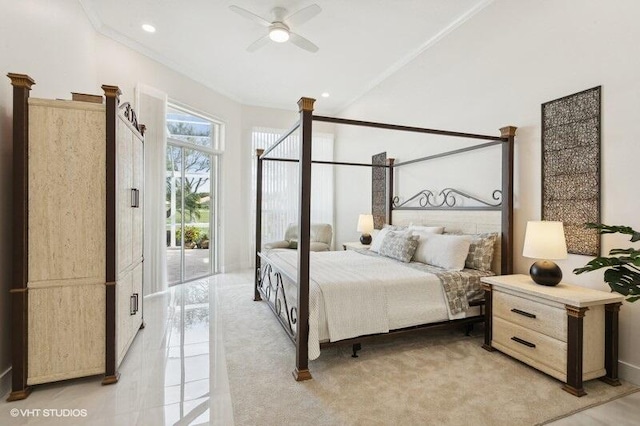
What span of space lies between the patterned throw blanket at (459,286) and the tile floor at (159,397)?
3.41ft

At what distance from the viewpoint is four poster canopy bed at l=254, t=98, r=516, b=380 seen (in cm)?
222

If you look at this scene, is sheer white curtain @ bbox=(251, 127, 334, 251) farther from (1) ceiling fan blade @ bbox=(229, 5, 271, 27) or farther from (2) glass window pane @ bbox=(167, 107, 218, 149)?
(1) ceiling fan blade @ bbox=(229, 5, 271, 27)

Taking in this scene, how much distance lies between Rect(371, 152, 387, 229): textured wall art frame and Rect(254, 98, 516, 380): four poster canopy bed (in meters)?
1.04

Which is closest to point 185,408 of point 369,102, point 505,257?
point 505,257

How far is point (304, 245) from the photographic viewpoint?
7.29 ft

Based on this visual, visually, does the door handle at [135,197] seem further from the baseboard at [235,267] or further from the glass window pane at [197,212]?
the baseboard at [235,267]

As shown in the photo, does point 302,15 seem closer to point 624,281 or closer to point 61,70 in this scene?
point 61,70

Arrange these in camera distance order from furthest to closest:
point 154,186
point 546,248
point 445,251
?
point 154,186
point 445,251
point 546,248

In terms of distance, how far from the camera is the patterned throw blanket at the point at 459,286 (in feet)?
8.82

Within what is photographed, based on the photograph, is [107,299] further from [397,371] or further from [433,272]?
[433,272]

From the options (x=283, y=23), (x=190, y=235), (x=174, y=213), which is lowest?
(x=190, y=235)

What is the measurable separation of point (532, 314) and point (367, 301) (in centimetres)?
123

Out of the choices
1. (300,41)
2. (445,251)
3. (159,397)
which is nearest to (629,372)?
(445,251)

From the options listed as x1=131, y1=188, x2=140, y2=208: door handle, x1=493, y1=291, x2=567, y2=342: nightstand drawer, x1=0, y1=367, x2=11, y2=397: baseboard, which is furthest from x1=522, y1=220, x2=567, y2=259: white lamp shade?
x1=0, y1=367, x2=11, y2=397: baseboard
